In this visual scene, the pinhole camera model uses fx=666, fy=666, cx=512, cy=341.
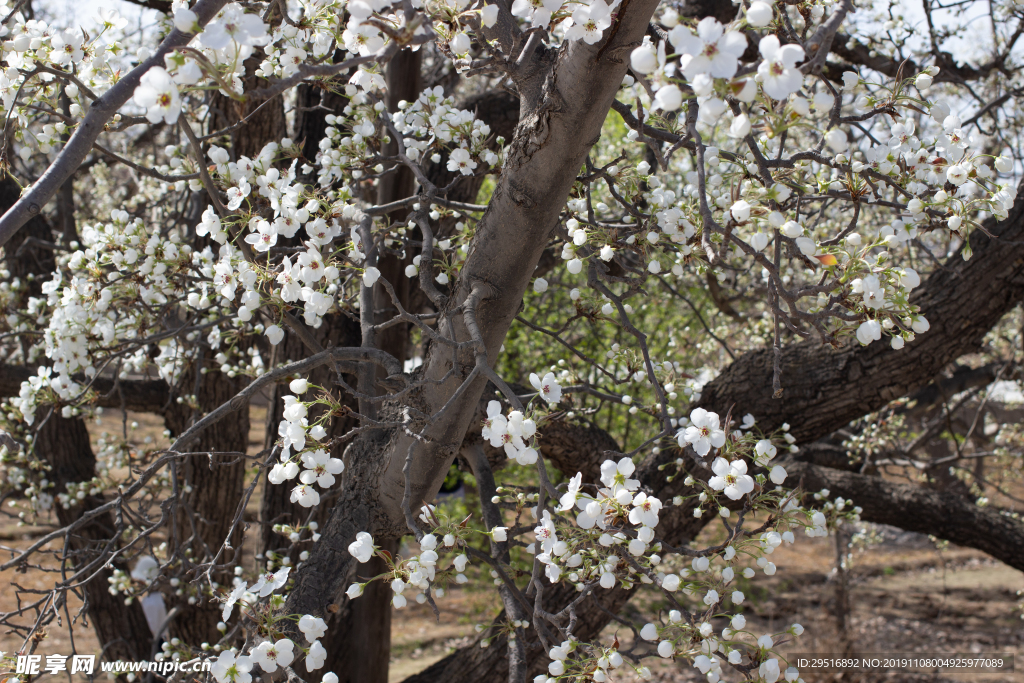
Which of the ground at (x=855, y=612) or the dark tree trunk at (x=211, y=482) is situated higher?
the dark tree trunk at (x=211, y=482)

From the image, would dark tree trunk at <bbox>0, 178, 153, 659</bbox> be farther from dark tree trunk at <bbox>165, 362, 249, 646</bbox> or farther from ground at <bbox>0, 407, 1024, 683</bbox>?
ground at <bbox>0, 407, 1024, 683</bbox>

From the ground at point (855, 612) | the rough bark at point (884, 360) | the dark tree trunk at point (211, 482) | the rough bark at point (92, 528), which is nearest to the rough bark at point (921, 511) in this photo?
the rough bark at point (884, 360)

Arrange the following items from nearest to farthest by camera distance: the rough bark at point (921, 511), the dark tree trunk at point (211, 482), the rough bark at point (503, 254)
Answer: the rough bark at point (503, 254) → the rough bark at point (921, 511) → the dark tree trunk at point (211, 482)

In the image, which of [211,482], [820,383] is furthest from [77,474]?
[820,383]

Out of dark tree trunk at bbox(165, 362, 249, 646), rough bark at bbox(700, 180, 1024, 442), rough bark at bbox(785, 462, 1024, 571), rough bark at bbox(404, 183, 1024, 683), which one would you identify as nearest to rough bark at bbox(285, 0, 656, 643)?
rough bark at bbox(404, 183, 1024, 683)

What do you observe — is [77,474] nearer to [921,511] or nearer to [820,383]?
[820,383]

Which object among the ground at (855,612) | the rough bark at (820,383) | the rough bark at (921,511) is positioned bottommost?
the ground at (855,612)

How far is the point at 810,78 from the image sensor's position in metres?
1.25

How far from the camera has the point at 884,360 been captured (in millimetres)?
2689

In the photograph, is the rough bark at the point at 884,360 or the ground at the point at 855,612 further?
the ground at the point at 855,612

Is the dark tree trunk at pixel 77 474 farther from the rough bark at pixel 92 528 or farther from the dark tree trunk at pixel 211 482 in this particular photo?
the dark tree trunk at pixel 211 482

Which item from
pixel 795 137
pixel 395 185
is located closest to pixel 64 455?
pixel 395 185

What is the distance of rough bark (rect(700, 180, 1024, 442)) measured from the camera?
2617mm

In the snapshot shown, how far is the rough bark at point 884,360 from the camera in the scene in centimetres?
262
